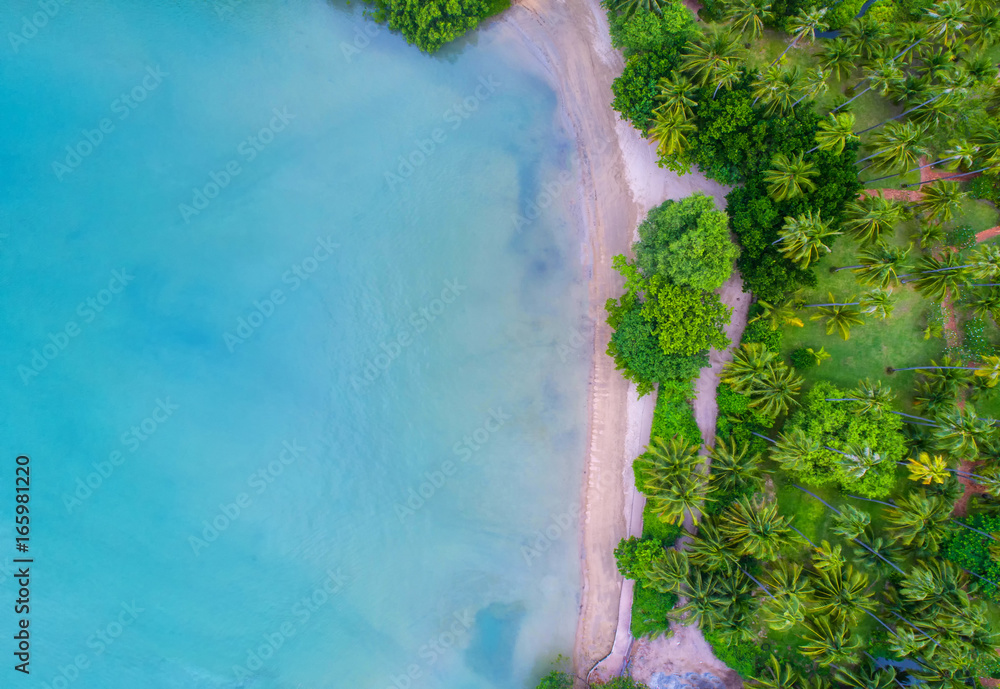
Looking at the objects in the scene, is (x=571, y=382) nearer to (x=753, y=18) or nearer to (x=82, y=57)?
(x=753, y=18)

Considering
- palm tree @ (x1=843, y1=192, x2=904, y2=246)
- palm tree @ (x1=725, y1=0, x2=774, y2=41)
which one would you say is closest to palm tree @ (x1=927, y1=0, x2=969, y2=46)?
palm tree @ (x1=725, y1=0, x2=774, y2=41)

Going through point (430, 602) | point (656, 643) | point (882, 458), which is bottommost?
point (656, 643)

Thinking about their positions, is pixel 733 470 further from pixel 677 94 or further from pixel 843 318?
pixel 677 94

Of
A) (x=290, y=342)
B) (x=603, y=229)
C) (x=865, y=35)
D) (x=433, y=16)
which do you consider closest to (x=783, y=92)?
(x=865, y=35)

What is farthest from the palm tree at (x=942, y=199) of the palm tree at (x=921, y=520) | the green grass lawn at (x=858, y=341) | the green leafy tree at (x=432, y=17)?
the green leafy tree at (x=432, y=17)

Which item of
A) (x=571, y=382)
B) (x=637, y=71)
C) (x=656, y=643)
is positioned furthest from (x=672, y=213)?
(x=656, y=643)

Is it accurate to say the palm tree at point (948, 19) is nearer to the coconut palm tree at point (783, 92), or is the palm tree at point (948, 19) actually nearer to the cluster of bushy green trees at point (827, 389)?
the cluster of bushy green trees at point (827, 389)
